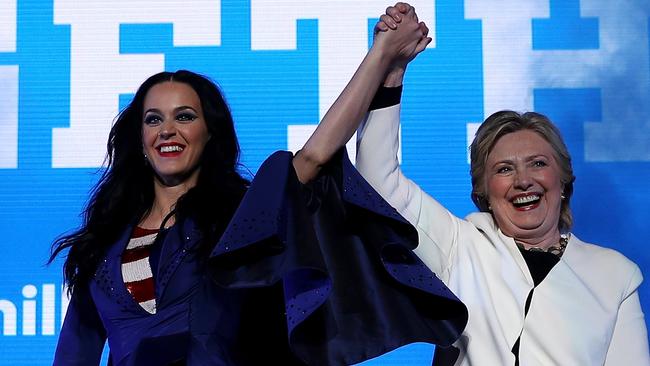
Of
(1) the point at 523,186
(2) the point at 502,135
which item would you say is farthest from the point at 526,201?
(2) the point at 502,135

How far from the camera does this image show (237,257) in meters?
1.89

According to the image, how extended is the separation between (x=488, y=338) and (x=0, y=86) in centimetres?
157

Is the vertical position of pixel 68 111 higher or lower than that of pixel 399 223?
higher

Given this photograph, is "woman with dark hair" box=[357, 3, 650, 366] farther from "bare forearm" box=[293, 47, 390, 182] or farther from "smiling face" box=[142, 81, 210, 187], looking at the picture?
"smiling face" box=[142, 81, 210, 187]

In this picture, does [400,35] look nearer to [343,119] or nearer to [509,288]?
[343,119]

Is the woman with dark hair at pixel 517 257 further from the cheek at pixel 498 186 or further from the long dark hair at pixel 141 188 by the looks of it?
the long dark hair at pixel 141 188

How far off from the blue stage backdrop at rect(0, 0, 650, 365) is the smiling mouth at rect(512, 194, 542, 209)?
0.79 meters

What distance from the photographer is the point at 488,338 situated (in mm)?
2051

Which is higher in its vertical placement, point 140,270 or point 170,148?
point 170,148

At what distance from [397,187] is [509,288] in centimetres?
27

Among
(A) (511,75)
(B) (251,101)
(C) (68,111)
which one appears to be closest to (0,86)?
(C) (68,111)

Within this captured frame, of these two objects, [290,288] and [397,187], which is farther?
[397,187]

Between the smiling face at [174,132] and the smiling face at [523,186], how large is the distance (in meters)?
0.54

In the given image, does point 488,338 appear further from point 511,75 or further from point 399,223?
point 511,75
